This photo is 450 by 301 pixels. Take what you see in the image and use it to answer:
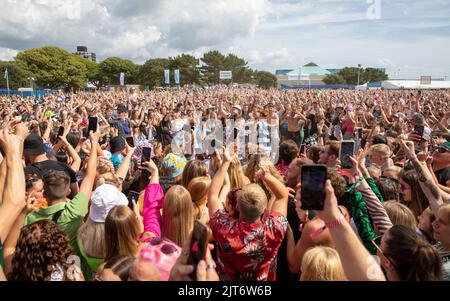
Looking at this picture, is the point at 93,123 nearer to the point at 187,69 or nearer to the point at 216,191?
the point at 216,191

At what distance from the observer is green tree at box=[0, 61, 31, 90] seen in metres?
68.1

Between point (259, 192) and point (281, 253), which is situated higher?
point (259, 192)

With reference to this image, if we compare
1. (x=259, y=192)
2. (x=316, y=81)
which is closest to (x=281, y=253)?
(x=259, y=192)

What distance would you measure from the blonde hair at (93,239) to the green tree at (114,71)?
3891 inches

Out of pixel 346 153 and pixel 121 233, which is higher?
pixel 346 153

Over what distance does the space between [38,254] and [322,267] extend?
5.82ft

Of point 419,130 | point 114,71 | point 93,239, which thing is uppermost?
point 114,71

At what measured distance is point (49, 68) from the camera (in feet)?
254

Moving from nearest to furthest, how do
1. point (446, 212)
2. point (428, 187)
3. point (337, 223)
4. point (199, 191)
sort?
point (337, 223), point (446, 212), point (428, 187), point (199, 191)

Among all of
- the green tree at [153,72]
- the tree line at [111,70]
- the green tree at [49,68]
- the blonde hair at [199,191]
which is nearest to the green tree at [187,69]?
the tree line at [111,70]

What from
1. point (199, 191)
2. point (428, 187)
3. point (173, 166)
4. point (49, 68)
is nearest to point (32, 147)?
point (173, 166)

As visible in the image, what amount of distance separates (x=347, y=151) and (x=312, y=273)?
1.64 m
